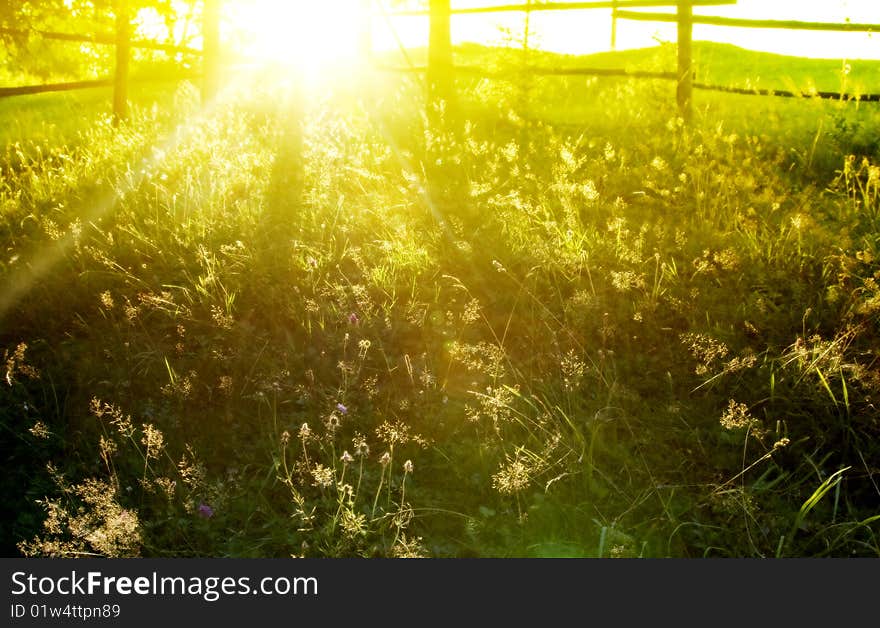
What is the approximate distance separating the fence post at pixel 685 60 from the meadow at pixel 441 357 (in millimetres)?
1515

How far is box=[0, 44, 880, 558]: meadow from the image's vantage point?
115 inches

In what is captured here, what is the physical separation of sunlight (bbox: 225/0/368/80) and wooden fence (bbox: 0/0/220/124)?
2.51ft

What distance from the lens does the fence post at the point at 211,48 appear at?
9.14 meters

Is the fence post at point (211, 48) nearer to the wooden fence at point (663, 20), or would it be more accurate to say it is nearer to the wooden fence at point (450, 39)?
the wooden fence at point (450, 39)

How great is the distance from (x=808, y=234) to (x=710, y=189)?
92 centimetres

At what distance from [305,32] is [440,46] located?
2.33m

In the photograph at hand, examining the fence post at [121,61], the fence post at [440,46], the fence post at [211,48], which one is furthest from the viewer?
the fence post at [121,61]

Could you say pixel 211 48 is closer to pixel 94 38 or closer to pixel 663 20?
pixel 94 38

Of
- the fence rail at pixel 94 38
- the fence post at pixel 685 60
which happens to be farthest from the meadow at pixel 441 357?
the fence rail at pixel 94 38

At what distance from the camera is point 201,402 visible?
3.81m

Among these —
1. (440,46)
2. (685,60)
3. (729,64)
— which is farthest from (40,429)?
(729,64)

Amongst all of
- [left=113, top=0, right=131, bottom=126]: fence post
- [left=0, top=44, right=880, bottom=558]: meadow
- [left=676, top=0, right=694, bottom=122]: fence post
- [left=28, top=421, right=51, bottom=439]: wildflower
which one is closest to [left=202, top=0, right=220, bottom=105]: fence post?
[left=113, top=0, right=131, bottom=126]: fence post

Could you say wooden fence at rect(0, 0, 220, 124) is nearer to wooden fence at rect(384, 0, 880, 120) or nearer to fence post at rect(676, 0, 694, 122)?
wooden fence at rect(384, 0, 880, 120)

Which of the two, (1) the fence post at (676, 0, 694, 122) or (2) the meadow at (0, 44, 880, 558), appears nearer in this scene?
(2) the meadow at (0, 44, 880, 558)
